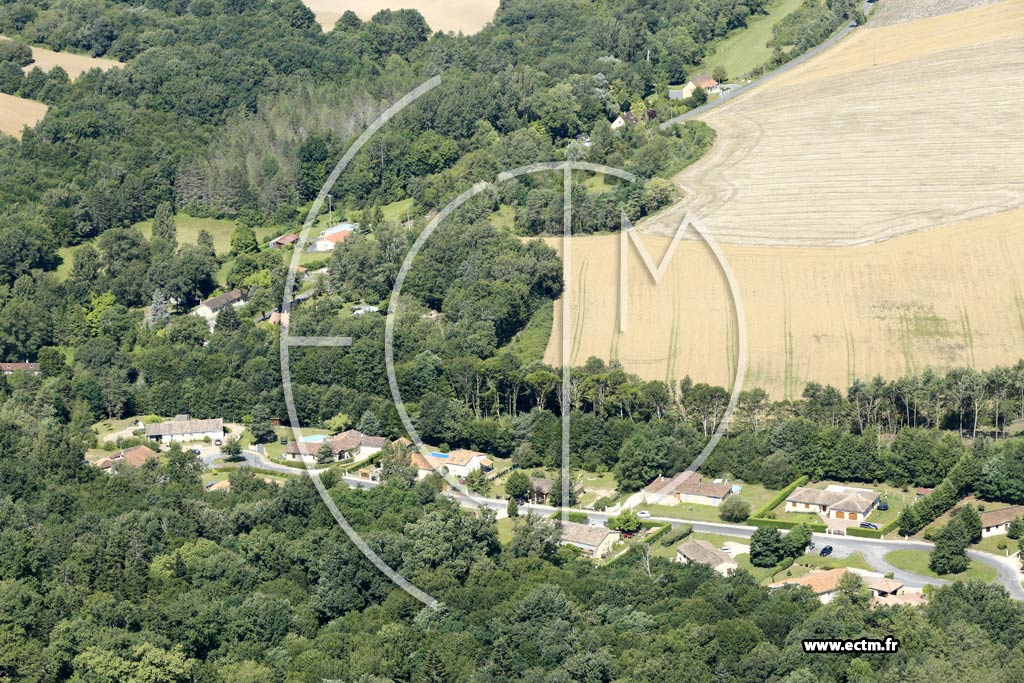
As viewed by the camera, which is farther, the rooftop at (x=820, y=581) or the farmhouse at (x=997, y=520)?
the farmhouse at (x=997, y=520)

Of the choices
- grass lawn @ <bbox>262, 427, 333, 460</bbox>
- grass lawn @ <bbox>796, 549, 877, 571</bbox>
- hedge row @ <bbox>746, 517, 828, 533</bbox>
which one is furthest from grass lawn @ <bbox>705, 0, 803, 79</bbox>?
grass lawn @ <bbox>796, 549, 877, 571</bbox>

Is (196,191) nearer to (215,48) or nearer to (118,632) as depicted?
(215,48)

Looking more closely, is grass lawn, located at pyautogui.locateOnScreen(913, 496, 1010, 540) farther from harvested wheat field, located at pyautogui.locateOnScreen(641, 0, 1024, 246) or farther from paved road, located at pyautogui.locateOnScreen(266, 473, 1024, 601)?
harvested wheat field, located at pyautogui.locateOnScreen(641, 0, 1024, 246)

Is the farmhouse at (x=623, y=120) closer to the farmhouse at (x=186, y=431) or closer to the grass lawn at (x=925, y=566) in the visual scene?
the farmhouse at (x=186, y=431)

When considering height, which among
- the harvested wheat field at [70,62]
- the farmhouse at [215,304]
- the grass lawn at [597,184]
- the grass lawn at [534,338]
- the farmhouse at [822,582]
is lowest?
the farmhouse at [822,582]

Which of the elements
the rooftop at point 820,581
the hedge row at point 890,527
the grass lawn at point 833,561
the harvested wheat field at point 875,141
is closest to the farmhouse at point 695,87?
the harvested wheat field at point 875,141

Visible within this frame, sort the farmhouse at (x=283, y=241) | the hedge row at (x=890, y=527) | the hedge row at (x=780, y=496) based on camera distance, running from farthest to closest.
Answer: the farmhouse at (x=283, y=241) < the hedge row at (x=780, y=496) < the hedge row at (x=890, y=527)

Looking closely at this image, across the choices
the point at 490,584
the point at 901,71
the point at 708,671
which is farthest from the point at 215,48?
the point at 708,671
